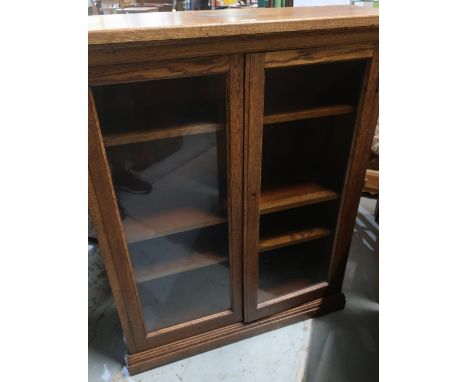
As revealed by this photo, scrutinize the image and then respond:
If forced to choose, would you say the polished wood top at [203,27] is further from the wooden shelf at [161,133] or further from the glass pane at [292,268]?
the glass pane at [292,268]

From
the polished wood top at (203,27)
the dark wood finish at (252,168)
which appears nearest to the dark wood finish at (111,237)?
the polished wood top at (203,27)

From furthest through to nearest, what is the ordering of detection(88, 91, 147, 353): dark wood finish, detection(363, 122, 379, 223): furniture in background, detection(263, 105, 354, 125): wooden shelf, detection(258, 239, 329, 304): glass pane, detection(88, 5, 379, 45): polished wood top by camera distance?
1. detection(363, 122, 379, 223): furniture in background
2. detection(258, 239, 329, 304): glass pane
3. detection(263, 105, 354, 125): wooden shelf
4. detection(88, 91, 147, 353): dark wood finish
5. detection(88, 5, 379, 45): polished wood top

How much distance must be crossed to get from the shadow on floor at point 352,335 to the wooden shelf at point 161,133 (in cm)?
84

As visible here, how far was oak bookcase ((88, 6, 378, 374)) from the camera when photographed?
686 millimetres

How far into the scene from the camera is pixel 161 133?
77 cm

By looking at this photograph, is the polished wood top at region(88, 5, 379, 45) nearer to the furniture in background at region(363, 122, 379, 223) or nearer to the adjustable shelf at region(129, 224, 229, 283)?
the adjustable shelf at region(129, 224, 229, 283)

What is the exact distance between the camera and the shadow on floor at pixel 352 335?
1.07 m

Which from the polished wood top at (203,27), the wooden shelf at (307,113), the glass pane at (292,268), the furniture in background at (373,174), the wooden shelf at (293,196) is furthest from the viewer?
the furniture in background at (373,174)

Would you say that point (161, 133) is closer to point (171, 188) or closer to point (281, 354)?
point (171, 188)

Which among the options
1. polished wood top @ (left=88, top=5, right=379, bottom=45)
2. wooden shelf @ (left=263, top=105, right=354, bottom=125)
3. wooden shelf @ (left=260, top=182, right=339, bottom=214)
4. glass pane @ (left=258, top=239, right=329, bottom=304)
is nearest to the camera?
polished wood top @ (left=88, top=5, right=379, bottom=45)

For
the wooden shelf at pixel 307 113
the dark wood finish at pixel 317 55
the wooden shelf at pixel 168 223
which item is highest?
the dark wood finish at pixel 317 55

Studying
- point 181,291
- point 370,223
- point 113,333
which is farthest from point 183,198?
point 370,223

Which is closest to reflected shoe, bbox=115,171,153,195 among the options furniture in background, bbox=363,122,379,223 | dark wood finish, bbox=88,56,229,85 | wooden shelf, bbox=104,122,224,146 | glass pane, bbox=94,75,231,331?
glass pane, bbox=94,75,231,331

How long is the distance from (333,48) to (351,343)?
956 mm
